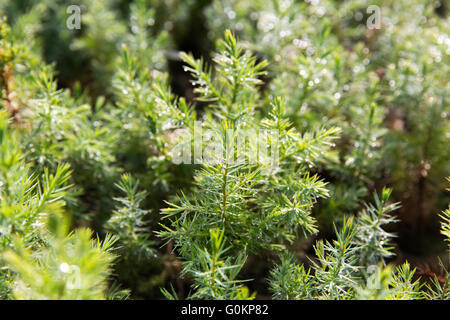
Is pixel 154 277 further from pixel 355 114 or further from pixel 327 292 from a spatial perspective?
pixel 355 114

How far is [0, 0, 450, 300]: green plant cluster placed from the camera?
0.46 metres

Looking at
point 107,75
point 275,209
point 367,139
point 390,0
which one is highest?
point 390,0

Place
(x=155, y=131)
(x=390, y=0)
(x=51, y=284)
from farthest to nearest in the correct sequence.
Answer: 1. (x=390, y=0)
2. (x=155, y=131)
3. (x=51, y=284)

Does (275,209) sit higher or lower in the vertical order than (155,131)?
lower

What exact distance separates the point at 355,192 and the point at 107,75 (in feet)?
2.00

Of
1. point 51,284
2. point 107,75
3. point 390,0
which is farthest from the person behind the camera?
point 390,0

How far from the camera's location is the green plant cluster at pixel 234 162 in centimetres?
46

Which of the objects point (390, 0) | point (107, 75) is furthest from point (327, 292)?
point (390, 0)

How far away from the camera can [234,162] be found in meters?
0.48

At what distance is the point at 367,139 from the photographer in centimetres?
65

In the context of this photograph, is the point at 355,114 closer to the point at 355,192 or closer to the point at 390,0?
the point at 355,192

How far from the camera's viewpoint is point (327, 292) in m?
0.51
